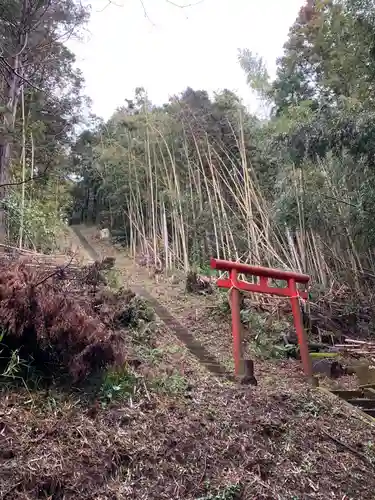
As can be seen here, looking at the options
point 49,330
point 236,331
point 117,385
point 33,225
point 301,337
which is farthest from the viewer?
point 33,225

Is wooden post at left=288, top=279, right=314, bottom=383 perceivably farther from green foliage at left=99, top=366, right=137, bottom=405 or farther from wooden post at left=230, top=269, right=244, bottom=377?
green foliage at left=99, top=366, right=137, bottom=405

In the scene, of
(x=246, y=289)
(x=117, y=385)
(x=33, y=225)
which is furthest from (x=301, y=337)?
(x=33, y=225)

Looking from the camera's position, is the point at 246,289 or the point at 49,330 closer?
the point at 49,330

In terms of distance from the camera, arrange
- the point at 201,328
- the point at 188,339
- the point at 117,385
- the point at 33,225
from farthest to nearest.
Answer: the point at 33,225
the point at 201,328
the point at 188,339
the point at 117,385

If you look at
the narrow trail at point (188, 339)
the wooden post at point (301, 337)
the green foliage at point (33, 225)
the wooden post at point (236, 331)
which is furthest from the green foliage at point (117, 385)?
the green foliage at point (33, 225)

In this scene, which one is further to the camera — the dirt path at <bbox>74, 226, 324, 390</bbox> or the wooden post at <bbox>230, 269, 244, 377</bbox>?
the dirt path at <bbox>74, 226, 324, 390</bbox>

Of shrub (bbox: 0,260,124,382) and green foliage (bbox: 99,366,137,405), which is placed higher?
shrub (bbox: 0,260,124,382)

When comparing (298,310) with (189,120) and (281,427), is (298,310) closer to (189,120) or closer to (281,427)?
(281,427)

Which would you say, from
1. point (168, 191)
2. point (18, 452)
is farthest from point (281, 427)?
point (168, 191)

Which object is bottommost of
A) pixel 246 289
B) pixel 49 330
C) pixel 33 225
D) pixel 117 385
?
pixel 117 385

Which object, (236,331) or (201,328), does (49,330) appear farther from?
(201,328)

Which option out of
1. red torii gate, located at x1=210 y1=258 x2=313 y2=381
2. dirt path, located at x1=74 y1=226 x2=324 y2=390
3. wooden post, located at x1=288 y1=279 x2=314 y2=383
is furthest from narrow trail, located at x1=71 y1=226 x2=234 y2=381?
wooden post, located at x1=288 y1=279 x2=314 y2=383

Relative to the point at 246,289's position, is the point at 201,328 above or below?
below

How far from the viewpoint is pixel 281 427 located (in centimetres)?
274
